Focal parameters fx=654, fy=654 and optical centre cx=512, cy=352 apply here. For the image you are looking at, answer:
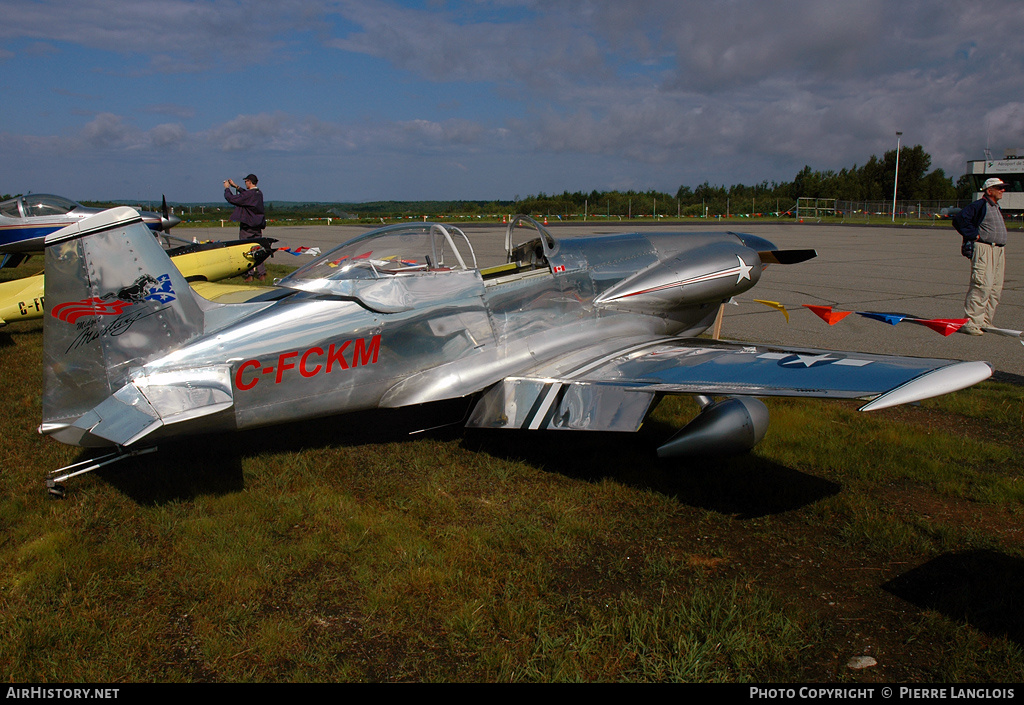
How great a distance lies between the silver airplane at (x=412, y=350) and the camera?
3828 mm

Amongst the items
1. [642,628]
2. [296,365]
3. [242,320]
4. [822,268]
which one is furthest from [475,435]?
[822,268]

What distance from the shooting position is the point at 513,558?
353 cm

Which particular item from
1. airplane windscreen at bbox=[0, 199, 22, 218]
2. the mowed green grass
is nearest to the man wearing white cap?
the mowed green grass

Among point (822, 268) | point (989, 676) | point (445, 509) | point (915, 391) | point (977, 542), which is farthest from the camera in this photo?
point (822, 268)

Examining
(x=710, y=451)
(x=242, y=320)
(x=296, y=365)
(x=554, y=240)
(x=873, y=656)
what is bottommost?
(x=873, y=656)

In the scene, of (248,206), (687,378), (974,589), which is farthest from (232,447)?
(248,206)

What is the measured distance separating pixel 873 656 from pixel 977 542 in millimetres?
1347

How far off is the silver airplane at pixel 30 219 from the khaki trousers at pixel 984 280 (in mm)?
15888

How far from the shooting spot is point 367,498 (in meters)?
4.28

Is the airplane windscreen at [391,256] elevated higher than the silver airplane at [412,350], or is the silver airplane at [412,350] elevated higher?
the airplane windscreen at [391,256]

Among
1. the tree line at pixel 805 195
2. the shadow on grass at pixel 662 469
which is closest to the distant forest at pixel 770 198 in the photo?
the tree line at pixel 805 195

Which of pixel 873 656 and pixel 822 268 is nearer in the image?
pixel 873 656

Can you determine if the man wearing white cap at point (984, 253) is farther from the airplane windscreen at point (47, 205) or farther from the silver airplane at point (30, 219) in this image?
the airplane windscreen at point (47, 205)

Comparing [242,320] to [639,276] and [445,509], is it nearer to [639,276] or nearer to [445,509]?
[445,509]
